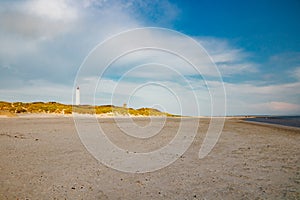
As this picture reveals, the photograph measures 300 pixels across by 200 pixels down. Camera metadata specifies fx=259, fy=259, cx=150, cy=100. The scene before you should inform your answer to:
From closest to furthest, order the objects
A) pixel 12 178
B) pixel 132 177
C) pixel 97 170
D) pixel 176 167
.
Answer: pixel 12 178, pixel 132 177, pixel 97 170, pixel 176 167

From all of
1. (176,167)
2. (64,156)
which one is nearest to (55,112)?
(64,156)

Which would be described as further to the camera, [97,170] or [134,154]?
[134,154]

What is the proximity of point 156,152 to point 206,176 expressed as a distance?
4.35 m

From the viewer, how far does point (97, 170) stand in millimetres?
8234

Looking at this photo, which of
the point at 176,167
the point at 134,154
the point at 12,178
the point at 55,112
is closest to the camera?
the point at 12,178

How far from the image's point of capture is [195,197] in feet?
19.1

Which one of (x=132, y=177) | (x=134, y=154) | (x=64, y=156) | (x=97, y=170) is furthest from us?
(x=134, y=154)

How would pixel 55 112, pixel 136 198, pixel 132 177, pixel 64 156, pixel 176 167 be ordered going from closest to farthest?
pixel 136 198 → pixel 132 177 → pixel 176 167 → pixel 64 156 → pixel 55 112

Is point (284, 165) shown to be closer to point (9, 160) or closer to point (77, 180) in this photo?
point (77, 180)

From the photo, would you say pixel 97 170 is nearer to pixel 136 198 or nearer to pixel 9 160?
pixel 136 198

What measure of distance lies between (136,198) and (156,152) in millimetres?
5982

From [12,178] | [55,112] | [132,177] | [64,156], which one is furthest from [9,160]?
[55,112]

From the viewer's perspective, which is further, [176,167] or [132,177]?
[176,167]

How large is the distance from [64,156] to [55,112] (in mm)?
40889
